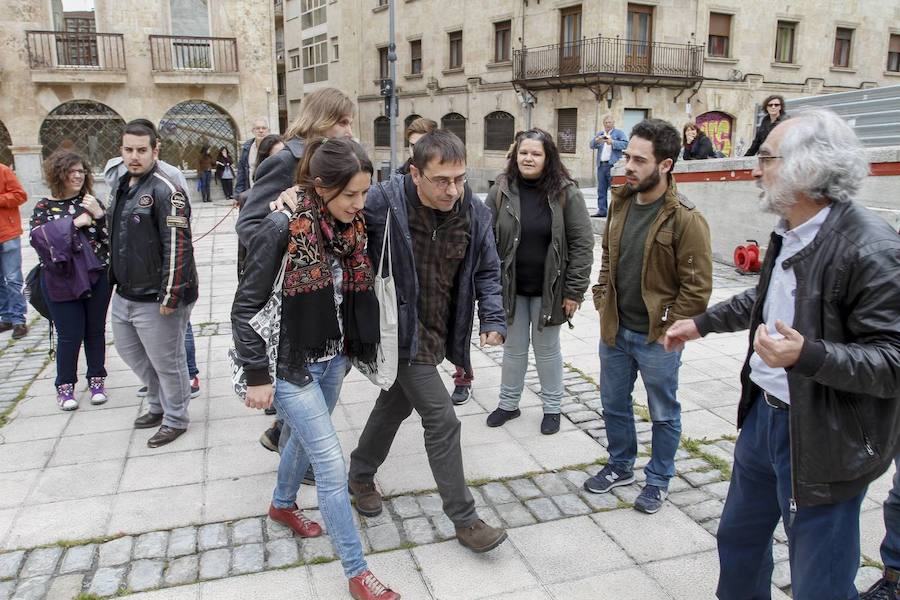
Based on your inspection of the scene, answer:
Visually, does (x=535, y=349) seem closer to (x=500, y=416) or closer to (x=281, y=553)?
(x=500, y=416)

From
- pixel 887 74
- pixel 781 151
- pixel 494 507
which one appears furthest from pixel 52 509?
pixel 887 74

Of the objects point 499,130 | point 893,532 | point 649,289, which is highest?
point 499,130

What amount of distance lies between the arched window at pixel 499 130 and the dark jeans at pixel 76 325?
24.1 meters

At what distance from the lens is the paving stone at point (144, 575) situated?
3.15 meters

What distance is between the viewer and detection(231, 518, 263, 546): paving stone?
11.6 ft

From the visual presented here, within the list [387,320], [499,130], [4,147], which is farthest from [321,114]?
[499,130]

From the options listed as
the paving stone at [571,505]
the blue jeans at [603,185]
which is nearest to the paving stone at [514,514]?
the paving stone at [571,505]

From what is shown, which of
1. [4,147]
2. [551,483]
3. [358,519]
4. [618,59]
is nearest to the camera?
[358,519]

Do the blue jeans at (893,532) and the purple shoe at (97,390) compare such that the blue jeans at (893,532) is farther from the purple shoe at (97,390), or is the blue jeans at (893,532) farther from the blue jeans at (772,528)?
the purple shoe at (97,390)

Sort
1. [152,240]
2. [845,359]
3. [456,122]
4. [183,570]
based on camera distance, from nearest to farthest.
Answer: [845,359]
[183,570]
[152,240]
[456,122]

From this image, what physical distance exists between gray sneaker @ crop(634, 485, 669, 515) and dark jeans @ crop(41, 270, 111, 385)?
4.00m

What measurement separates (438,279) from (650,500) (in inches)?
65.0

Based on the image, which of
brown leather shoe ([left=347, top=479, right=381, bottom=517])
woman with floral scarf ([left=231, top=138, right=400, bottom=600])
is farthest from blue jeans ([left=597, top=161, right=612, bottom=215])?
woman with floral scarf ([left=231, top=138, right=400, bottom=600])

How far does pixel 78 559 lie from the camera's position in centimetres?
338
